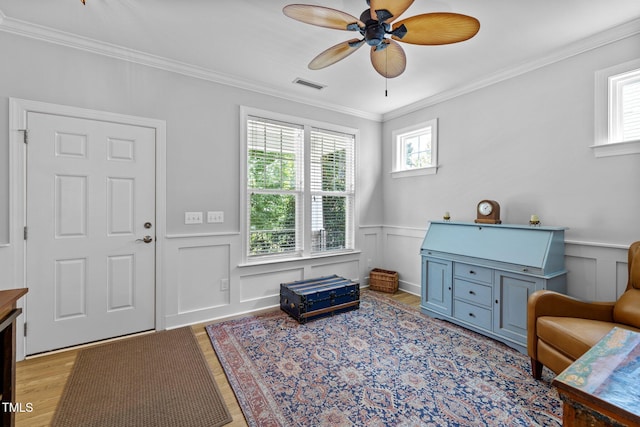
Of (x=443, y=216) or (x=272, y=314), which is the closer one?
(x=272, y=314)

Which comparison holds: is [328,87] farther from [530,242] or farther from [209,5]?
[530,242]

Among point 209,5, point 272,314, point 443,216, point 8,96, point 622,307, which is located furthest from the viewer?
point 443,216

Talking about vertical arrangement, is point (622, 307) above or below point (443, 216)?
below

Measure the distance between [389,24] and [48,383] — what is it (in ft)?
11.0

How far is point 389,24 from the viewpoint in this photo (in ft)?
5.97

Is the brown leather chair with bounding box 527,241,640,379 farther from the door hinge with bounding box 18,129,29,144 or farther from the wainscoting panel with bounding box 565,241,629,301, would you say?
the door hinge with bounding box 18,129,29,144

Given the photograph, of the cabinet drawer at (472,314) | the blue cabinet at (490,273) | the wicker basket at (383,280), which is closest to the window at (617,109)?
the blue cabinet at (490,273)

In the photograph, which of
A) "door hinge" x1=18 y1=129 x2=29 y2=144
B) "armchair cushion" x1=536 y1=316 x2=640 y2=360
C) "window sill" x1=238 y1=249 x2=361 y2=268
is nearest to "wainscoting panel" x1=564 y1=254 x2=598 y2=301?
"armchair cushion" x1=536 y1=316 x2=640 y2=360

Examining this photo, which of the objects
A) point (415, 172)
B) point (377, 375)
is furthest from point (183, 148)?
point (415, 172)

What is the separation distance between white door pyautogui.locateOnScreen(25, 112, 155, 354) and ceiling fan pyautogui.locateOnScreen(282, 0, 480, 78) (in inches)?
79.1

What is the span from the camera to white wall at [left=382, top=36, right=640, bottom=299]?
94.0 inches

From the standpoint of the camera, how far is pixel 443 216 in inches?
145

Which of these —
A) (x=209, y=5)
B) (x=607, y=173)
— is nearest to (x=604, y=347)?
(x=607, y=173)

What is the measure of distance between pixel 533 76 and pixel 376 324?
2967mm
